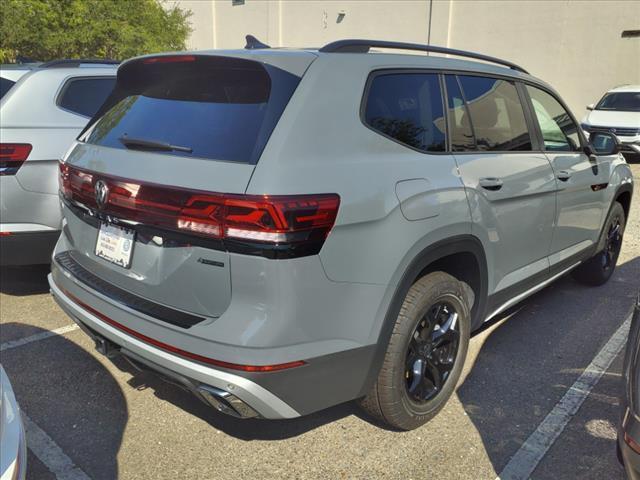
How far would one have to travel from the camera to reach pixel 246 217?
2029 mm

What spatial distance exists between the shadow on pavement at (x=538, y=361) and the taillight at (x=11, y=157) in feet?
10.9

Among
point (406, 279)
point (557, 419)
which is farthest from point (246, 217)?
point (557, 419)

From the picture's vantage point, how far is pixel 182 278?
87.9 inches

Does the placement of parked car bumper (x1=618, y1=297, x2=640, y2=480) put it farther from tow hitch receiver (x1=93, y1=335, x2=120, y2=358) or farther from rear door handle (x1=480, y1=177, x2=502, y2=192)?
tow hitch receiver (x1=93, y1=335, x2=120, y2=358)

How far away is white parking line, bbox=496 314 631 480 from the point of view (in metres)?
2.65

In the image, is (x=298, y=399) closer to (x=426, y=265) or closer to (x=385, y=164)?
(x=426, y=265)

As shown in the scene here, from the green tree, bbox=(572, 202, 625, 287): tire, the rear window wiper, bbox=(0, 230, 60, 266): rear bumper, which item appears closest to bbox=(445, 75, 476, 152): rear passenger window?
A: the rear window wiper

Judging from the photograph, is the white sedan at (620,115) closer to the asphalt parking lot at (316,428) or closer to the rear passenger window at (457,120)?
the asphalt parking lot at (316,428)

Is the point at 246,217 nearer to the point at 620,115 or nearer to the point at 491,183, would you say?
the point at 491,183

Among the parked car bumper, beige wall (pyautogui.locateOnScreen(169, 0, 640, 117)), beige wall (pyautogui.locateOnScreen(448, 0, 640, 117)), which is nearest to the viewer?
the parked car bumper

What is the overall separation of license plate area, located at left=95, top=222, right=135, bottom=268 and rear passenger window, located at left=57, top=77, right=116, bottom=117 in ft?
7.46

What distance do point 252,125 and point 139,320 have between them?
94 cm

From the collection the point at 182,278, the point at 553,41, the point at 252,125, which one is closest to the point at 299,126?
the point at 252,125

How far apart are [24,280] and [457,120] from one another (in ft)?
13.2
